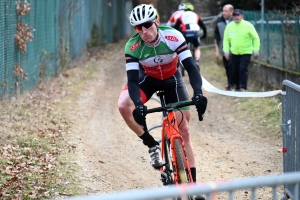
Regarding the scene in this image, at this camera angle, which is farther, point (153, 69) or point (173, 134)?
point (153, 69)

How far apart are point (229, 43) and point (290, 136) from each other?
806cm

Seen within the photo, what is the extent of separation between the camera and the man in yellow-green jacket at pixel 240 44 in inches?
517

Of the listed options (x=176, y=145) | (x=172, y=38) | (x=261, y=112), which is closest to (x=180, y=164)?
(x=176, y=145)

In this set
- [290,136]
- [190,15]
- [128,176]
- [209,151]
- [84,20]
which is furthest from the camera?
[84,20]

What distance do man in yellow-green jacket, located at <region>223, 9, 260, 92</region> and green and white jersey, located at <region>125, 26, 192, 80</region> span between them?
7223 mm

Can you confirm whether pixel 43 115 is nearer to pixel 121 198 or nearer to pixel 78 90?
pixel 78 90

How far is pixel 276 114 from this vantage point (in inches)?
424

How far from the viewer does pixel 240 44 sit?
43.5 feet

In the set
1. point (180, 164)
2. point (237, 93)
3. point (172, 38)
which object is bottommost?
point (180, 164)

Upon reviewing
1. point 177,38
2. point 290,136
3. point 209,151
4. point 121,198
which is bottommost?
point 209,151

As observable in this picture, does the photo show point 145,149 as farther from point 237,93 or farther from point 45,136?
point 237,93

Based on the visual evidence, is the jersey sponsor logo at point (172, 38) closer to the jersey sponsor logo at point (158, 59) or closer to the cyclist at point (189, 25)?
the jersey sponsor logo at point (158, 59)

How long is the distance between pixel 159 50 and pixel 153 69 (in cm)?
26

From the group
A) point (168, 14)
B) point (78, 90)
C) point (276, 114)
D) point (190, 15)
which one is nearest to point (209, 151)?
point (276, 114)
